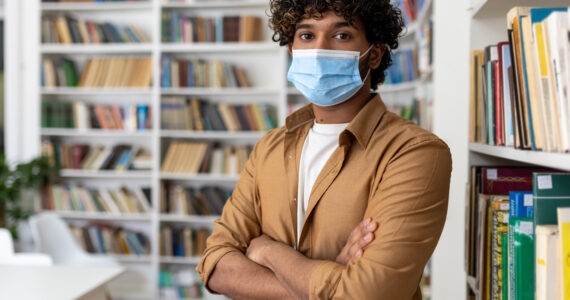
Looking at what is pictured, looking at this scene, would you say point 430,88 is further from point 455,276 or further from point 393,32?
point 393,32

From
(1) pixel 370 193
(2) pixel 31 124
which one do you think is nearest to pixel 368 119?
(1) pixel 370 193

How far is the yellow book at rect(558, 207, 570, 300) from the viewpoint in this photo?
833 mm

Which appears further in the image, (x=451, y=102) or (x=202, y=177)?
(x=202, y=177)

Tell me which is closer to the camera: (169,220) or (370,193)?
(370,193)

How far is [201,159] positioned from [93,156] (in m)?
1.02

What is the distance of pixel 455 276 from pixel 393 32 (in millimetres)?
1100

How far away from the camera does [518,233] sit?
103 centimetres

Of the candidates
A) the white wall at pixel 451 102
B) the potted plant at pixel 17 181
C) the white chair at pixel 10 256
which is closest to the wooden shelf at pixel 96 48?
the potted plant at pixel 17 181

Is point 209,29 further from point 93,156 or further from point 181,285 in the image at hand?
point 181,285

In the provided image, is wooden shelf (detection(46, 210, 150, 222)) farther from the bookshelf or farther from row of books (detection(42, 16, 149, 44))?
the bookshelf

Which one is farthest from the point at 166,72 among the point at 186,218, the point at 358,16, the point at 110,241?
the point at 358,16

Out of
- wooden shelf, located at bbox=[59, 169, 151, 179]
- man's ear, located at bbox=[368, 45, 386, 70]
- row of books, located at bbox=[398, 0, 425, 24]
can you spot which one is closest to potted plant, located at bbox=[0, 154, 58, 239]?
wooden shelf, located at bbox=[59, 169, 151, 179]

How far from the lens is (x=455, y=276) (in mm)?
2139

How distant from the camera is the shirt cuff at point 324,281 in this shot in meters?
1.21
